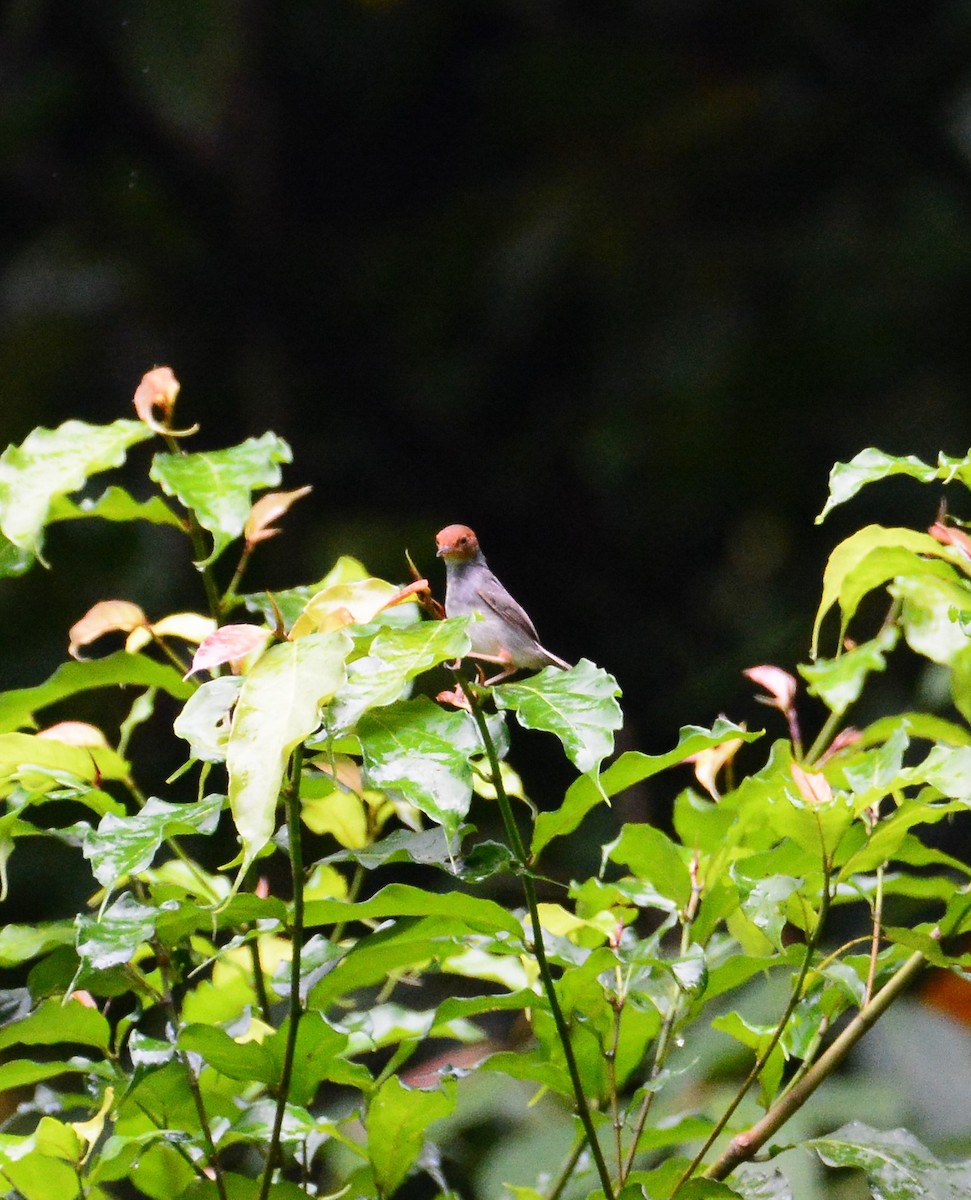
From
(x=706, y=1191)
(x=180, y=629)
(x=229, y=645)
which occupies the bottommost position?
(x=706, y=1191)

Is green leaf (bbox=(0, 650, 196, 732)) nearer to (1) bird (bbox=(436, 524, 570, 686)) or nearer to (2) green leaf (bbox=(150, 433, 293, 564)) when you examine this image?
(2) green leaf (bbox=(150, 433, 293, 564))

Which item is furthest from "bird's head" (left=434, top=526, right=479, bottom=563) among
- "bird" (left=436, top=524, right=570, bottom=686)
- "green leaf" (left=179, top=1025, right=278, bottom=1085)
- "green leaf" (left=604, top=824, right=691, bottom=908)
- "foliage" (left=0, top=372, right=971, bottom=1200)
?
"green leaf" (left=179, top=1025, right=278, bottom=1085)

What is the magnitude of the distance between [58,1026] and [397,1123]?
164 millimetres

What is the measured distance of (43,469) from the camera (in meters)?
0.63

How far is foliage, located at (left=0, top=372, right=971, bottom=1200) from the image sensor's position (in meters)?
0.52

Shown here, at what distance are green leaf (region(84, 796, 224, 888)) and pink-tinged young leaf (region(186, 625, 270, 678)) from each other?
55 mm

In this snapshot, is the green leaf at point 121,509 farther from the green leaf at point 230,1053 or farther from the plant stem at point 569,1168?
the plant stem at point 569,1168

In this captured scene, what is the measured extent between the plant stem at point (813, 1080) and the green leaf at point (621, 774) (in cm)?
15

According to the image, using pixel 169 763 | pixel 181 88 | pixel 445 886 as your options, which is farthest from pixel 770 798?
pixel 181 88

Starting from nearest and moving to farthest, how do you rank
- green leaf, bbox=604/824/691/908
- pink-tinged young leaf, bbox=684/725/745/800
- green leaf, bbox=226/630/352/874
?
green leaf, bbox=226/630/352/874 < green leaf, bbox=604/824/691/908 < pink-tinged young leaf, bbox=684/725/745/800

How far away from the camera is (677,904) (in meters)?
0.71

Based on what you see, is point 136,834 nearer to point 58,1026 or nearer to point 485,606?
point 58,1026

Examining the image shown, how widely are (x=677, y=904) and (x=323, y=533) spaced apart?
68.7 inches

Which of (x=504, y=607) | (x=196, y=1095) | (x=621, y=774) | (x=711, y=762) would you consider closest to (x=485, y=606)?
(x=504, y=607)
